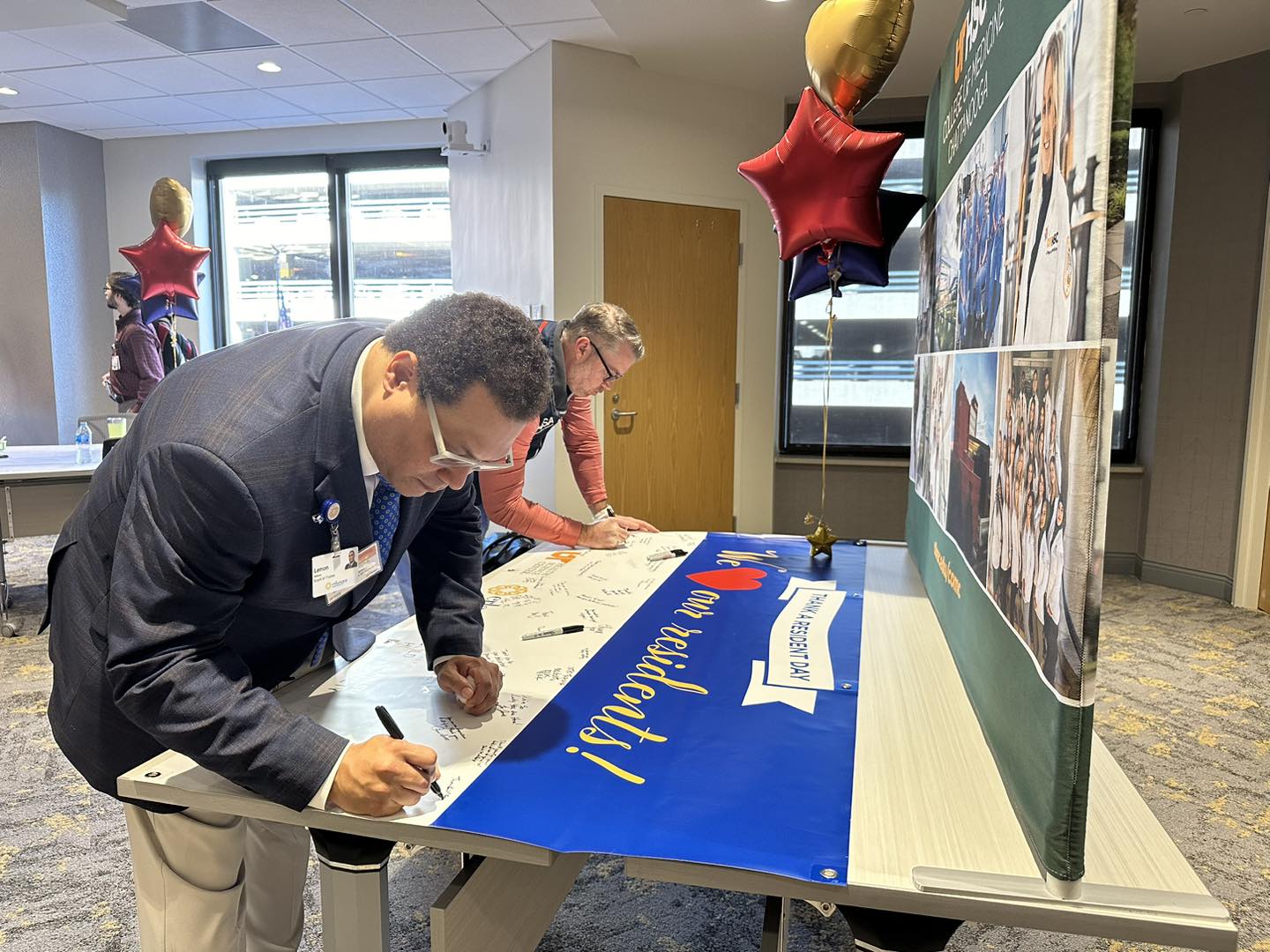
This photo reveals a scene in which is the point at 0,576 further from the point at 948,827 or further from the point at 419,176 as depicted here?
the point at 948,827

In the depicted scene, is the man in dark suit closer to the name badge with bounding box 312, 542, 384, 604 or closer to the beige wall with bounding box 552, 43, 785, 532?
the name badge with bounding box 312, 542, 384, 604

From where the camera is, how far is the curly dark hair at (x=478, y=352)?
98cm

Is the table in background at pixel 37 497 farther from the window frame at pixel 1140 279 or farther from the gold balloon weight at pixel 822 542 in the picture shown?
the window frame at pixel 1140 279

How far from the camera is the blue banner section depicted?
0.95 metres

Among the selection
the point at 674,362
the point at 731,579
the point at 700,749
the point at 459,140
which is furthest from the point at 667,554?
the point at 459,140

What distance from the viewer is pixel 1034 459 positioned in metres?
0.97

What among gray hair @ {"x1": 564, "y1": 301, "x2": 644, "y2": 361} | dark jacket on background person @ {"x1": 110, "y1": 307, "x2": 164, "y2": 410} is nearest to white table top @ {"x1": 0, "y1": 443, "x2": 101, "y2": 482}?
dark jacket on background person @ {"x1": 110, "y1": 307, "x2": 164, "y2": 410}

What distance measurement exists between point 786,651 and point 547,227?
356 cm

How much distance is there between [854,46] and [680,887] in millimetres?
2080

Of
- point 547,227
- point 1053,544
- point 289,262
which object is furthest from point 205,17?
point 1053,544

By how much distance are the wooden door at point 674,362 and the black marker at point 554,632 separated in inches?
130

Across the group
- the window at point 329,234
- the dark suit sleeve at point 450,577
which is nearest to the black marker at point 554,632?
the dark suit sleeve at point 450,577

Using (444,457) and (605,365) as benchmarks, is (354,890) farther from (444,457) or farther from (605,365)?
(605,365)

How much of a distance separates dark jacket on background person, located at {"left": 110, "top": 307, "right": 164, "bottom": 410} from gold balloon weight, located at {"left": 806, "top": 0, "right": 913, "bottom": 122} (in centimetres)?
400
